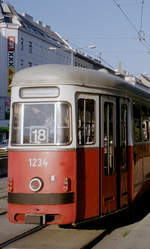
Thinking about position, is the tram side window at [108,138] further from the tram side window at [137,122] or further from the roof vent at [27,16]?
the roof vent at [27,16]

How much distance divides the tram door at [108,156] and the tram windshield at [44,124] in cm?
82

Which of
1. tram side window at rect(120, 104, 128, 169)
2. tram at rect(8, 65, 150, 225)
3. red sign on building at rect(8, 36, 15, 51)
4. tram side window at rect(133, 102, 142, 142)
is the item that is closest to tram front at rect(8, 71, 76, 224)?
tram at rect(8, 65, 150, 225)

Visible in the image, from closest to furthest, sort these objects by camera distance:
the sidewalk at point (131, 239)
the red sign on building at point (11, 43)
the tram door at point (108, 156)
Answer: the sidewalk at point (131, 239)
the tram door at point (108, 156)
the red sign on building at point (11, 43)

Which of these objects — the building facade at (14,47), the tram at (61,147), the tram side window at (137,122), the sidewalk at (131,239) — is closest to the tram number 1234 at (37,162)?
the tram at (61,147)

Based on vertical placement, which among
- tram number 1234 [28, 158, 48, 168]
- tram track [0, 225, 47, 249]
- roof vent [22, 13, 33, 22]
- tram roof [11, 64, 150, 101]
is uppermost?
roof vent [22, 13, 33, 22]

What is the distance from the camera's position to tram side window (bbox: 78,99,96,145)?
7387 mm

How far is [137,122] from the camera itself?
9.34m

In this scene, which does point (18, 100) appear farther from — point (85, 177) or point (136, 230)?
point (136, 230)

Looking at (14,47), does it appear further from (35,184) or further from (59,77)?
(35,184)

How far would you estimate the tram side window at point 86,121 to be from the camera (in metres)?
7.39

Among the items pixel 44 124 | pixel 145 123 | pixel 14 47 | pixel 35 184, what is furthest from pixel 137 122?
pixel 14 47

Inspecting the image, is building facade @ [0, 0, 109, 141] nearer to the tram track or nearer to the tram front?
the tram track

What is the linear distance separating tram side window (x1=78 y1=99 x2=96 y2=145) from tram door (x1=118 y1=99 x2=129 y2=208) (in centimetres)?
91

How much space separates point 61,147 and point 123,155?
5.80 ft
